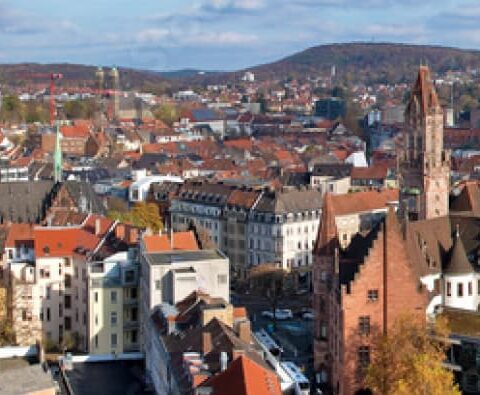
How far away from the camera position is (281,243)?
12119 cm

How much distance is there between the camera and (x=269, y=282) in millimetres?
113688

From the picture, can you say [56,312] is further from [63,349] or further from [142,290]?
[142,290]

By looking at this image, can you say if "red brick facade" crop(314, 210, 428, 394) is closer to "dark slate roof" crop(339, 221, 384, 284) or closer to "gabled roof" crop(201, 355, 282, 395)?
"dark slate roof" crop(339, 221, 384, 284)

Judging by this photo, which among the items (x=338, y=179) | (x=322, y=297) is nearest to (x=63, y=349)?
(x=322, y=297)

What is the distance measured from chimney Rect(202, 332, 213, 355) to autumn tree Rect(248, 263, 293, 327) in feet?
164

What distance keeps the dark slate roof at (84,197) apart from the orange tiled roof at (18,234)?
17547mm

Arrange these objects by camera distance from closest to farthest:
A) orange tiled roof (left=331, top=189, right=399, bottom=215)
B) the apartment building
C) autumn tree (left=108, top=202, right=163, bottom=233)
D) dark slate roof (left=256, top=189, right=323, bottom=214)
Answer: autumn tree (left=108, top=202, right=163, bottom=233) < the apartment building < dark slate roof (left=256, top=189, right=323, bottom=214) < orange tiled roof (left=331, top=189, right=399, bottom=215)

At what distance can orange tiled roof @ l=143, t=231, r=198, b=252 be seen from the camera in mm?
80812

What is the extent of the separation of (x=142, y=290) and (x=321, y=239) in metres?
14.1

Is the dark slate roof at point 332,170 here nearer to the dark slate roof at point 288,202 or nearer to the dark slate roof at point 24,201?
the dark slate roof at point 288,202

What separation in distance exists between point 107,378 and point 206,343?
12205 millimetres

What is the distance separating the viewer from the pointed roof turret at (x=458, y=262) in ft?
277

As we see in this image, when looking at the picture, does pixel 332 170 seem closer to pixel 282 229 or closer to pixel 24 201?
pixel 282 229

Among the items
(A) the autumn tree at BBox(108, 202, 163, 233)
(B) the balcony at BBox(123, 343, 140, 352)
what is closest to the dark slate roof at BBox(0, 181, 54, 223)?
(A) the autumn tree at BBox(108, 202, 163, 233)
